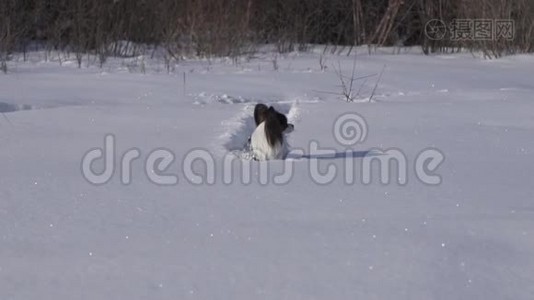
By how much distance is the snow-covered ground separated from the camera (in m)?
3.52

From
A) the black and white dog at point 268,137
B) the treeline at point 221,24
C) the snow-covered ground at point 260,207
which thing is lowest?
the snow-covered ground at point 260,207

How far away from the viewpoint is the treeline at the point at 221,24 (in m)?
12.6

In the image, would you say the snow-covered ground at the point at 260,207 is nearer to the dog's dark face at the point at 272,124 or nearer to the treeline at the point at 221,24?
the dog's dark face at the point at 272,124

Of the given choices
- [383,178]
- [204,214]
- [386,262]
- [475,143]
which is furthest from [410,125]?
[386,262]

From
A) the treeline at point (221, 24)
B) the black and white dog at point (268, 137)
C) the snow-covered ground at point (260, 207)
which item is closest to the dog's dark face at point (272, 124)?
the black and white dog at point (268, 137)

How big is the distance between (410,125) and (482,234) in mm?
3082

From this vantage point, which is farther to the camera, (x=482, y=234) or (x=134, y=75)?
(x=134, y=75)

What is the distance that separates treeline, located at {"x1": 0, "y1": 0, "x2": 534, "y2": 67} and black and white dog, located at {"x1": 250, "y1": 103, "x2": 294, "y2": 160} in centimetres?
584

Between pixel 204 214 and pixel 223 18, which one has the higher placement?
pixel 223 18

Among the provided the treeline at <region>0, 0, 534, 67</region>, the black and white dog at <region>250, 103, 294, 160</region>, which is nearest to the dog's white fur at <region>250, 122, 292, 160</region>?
the black and white dog at <region>250, 103, 294, 160</region>

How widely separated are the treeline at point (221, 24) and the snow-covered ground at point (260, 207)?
156 inches

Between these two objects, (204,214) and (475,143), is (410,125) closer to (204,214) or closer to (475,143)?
(475,143)

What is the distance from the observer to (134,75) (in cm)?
998

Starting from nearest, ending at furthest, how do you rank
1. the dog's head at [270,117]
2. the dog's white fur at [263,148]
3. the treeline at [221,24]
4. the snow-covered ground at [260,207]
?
1. the snow-covered ground at [260,207]
2. the dog's white fur at [263,148]
3. the dog's head at [270,117]
4. the treeline at [221,24]
